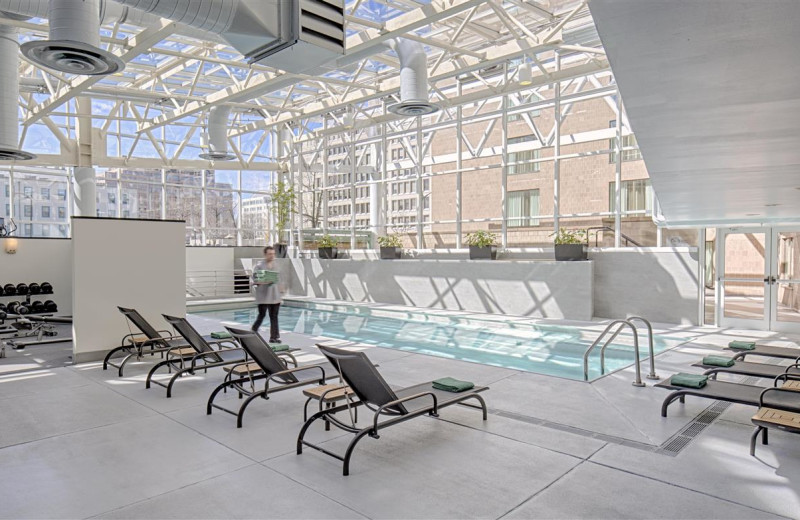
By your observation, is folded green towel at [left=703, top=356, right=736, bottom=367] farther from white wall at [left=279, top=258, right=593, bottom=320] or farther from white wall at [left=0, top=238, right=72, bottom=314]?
white wall at [left=0, top=238, right=72, bottom=314]

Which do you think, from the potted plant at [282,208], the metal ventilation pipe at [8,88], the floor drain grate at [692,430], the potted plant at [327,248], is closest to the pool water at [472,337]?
the floor drain grate at [692,430]

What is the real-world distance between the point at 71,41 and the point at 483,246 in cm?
1040

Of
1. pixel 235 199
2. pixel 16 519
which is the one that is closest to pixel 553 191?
pixel 16 519

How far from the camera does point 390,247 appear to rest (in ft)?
54.3

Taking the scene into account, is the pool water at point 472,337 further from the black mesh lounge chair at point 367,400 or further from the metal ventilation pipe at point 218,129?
the metal ventilation pipe at point 218,129

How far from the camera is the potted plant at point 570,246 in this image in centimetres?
1238

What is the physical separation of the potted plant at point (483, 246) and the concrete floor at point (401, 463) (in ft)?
27.5

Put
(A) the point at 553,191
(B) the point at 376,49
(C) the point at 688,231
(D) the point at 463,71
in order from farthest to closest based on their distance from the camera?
1. (A) the point at 553,191
2. (D) the point at 463,71
3. (C) the point at 688,231
4. (B) the point at 376,49

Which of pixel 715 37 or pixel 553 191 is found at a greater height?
pixel 553 191

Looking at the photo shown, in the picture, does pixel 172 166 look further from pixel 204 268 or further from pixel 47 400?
pixel 47 400

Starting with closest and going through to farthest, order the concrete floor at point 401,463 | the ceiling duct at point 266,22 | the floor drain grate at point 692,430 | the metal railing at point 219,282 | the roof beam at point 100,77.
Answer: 1. the concrete floor at point 401,463
2. the floor drain grate at point 692,430
3. the ceiling duct at point 266,22
4. the roof beam at point 100,77
5. the metal railing at point 219,282

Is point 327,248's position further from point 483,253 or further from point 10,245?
point 10,245

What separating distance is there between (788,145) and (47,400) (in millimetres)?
7069

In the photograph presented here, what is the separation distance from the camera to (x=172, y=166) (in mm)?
19734
